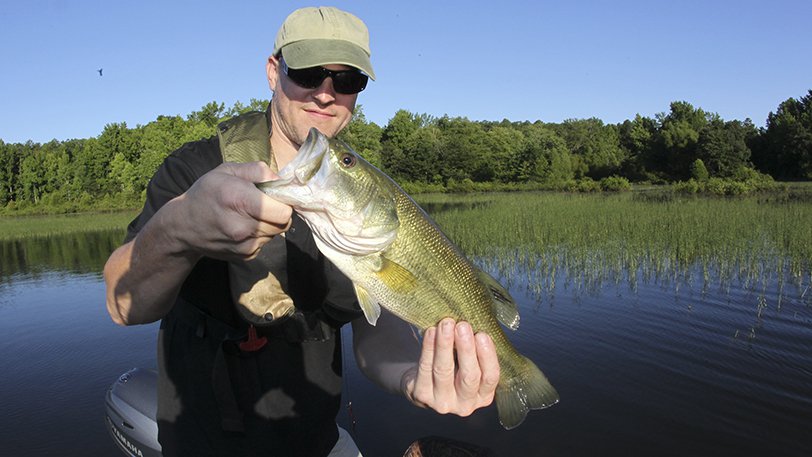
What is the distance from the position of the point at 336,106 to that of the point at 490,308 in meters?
1.35

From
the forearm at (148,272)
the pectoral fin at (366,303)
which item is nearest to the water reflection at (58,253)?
the forearm at (148,272)

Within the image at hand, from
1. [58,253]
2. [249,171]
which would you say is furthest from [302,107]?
[58,253]

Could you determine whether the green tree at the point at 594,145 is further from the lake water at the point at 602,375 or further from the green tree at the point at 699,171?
the lake water at the point at 602,375

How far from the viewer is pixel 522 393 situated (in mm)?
2629

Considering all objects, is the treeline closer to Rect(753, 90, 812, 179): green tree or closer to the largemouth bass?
Rect(753, 90, 812, 179): green tree

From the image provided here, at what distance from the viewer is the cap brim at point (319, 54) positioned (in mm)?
2576

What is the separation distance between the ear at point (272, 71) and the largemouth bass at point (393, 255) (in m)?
0.89

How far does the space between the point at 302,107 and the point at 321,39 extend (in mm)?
355

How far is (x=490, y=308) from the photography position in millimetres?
2562

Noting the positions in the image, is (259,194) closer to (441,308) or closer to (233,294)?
(233,294)

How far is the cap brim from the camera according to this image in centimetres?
258

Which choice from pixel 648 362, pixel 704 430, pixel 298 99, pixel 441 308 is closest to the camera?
pixel 441 308

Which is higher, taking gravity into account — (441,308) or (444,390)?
(441,308)

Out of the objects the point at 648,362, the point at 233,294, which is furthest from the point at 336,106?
the point at 648,362
